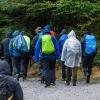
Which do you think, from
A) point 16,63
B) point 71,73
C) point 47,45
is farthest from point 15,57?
point 47,45

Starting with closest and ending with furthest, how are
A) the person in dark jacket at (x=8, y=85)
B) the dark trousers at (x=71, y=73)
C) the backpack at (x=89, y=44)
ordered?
the person in dark jacket at (x=8, y=85) < the dark trousers at (x=71, y=73) < the backpack at (x=89, y=44)

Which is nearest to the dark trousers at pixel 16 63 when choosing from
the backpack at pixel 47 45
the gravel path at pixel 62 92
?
the gravel path at pixel 62 92

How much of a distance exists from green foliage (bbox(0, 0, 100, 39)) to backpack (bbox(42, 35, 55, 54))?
586 centimetres

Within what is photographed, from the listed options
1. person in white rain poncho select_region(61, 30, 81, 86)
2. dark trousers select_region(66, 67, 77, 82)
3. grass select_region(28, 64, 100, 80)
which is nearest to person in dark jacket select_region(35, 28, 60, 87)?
person in white rain poncho select_region(61, 30, 81, 86)

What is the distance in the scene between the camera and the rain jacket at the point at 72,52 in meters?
16.5

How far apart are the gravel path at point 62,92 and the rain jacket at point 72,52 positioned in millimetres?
782

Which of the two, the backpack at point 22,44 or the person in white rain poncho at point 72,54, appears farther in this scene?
the backpack at point 22,44

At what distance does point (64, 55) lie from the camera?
16719 mm

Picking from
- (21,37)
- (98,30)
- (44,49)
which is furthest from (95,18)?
(44,49)

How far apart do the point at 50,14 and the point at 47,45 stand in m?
8.04

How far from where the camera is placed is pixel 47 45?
1611 cm

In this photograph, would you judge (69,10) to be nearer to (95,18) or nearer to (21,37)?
(95,18)

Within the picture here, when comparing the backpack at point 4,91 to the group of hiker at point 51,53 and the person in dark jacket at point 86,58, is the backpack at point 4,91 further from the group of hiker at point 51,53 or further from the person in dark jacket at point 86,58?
the person in dark jacket at point 86,58

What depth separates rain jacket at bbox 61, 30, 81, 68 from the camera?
16.5 metres
